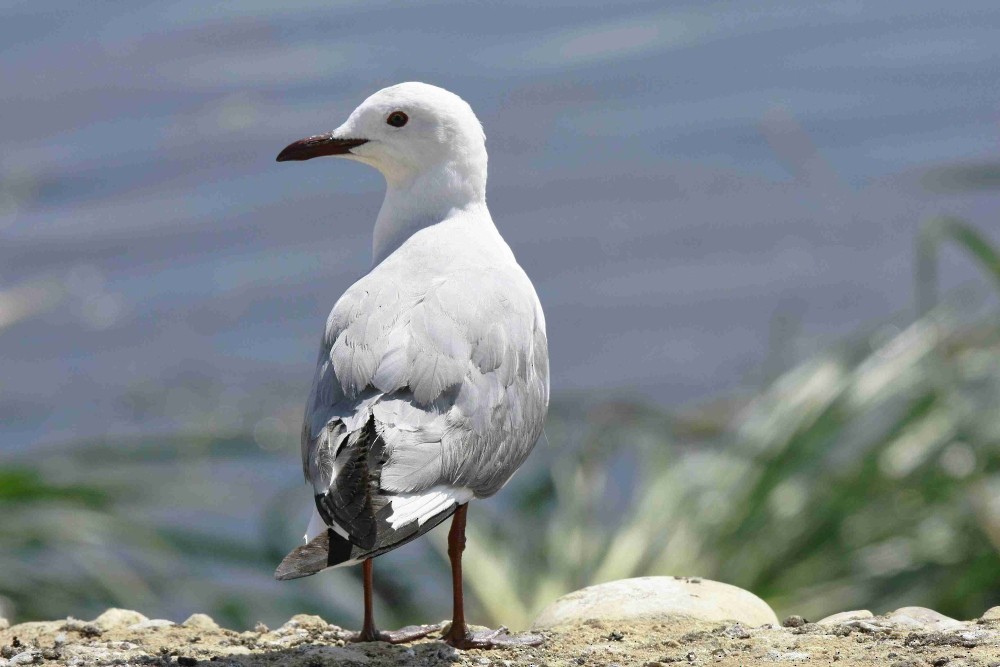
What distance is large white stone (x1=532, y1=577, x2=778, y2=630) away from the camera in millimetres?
4871

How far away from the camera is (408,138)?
17.8ft

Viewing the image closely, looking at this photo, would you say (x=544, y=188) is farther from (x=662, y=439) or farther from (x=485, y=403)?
(x=485, y=403)

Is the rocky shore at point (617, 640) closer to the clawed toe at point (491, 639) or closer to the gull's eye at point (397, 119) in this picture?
the clawed toe at point (491, 639)

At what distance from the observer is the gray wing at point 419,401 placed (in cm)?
410

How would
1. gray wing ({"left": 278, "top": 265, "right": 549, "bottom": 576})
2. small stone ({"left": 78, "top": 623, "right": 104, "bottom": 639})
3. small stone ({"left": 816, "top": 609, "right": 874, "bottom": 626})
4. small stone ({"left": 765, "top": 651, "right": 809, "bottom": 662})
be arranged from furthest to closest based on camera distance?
small stone ({"left": 78, "top": 623, "right": 104, "bottom": 639}) < small stone ({"left": 816, "top": 609, "right": 874, "bottom": 626}) < small stone ({"left": 765, "top": 651, "right": 809, "bottom": 662}) < gray wing ({"left": 278, "top": 265, "right": 549, "bottom": 576})

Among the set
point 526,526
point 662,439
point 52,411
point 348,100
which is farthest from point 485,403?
point 348,100

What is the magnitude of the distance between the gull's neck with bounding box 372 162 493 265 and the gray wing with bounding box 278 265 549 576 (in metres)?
0.49

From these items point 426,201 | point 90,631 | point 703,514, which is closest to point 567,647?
point 90,631

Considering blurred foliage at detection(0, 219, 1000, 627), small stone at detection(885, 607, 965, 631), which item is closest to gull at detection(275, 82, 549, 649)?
small stone at detection(885, 607, 965, 631)

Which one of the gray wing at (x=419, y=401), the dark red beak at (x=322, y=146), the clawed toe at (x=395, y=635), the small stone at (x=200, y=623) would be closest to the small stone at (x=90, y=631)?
the small stone at (x=200, y=623)

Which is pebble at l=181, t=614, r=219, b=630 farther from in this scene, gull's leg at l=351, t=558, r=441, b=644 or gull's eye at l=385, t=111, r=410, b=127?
gull's eye at l=385, t=111, r=410, b=127

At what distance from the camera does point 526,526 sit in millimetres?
7352

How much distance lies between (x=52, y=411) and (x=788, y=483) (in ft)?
16.4

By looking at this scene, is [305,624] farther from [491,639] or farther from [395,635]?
[491,639]
